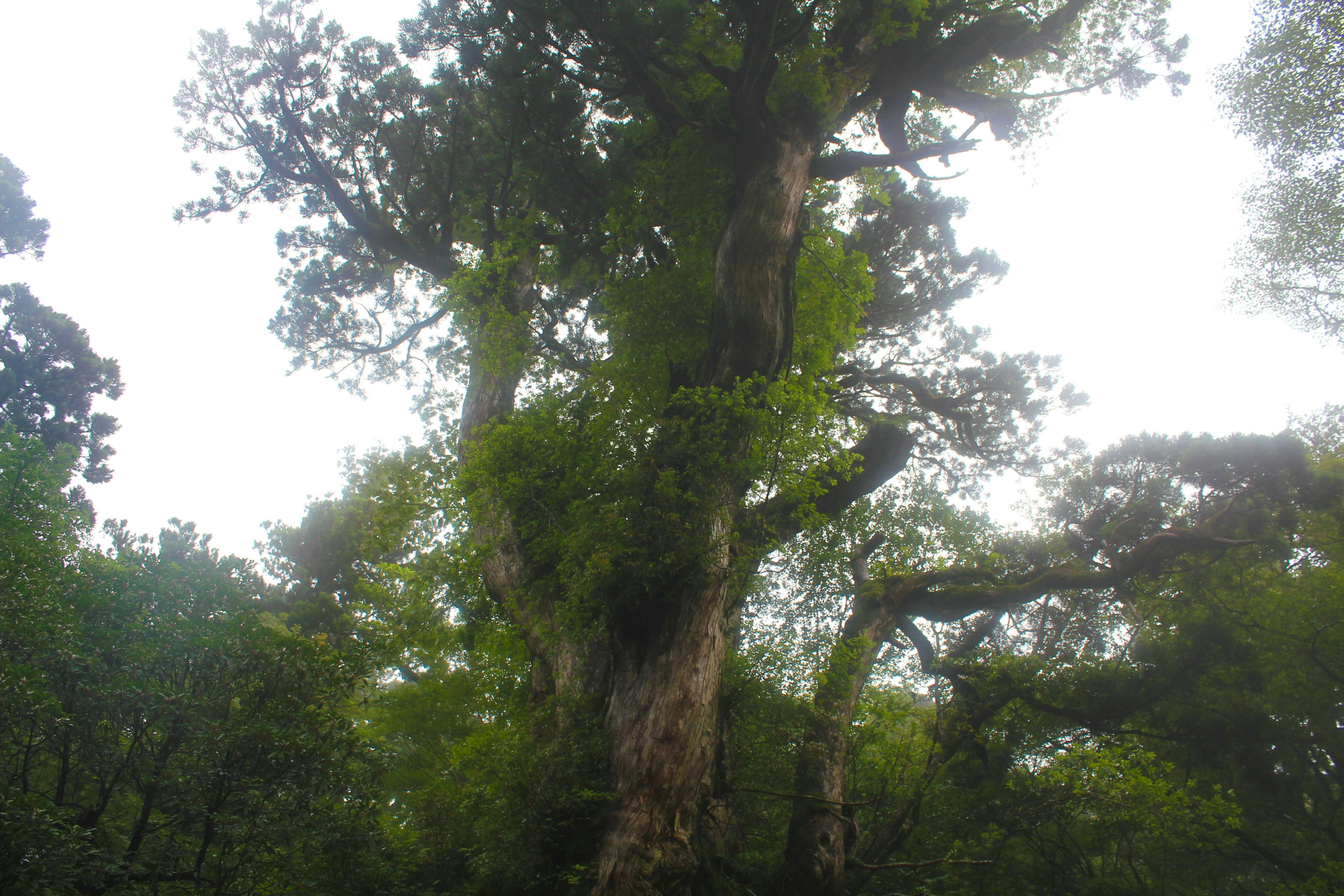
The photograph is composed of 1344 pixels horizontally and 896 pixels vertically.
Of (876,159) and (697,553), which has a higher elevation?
(876,159)

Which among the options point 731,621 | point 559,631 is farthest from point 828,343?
point 559,631

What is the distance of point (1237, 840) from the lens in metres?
9.94

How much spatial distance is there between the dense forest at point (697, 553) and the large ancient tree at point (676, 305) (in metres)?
0.07

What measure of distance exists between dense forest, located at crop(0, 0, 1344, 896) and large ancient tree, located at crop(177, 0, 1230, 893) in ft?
0.23

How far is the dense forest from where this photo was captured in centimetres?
527

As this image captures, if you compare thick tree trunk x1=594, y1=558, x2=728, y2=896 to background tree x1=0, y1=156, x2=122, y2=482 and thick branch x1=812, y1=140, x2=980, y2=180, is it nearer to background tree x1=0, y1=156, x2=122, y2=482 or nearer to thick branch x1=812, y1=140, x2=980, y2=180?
thick branch x1=812, y1=140, x2=980, y2=180

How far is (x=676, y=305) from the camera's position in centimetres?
817

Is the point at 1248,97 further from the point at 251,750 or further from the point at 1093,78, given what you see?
the point at 251,750

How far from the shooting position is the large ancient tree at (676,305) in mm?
5730

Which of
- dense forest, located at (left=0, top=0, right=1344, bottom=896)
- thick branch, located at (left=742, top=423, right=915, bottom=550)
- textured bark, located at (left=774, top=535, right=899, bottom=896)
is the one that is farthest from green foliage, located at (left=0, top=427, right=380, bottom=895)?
thick branch, located at (left=742, top=423, right=915, bottom=550)

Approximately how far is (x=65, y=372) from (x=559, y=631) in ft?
72.5

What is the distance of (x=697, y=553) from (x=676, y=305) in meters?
3.97

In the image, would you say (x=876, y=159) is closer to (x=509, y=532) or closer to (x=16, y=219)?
(x=509, y=532)

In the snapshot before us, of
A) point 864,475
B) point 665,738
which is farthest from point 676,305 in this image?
point 665,738
